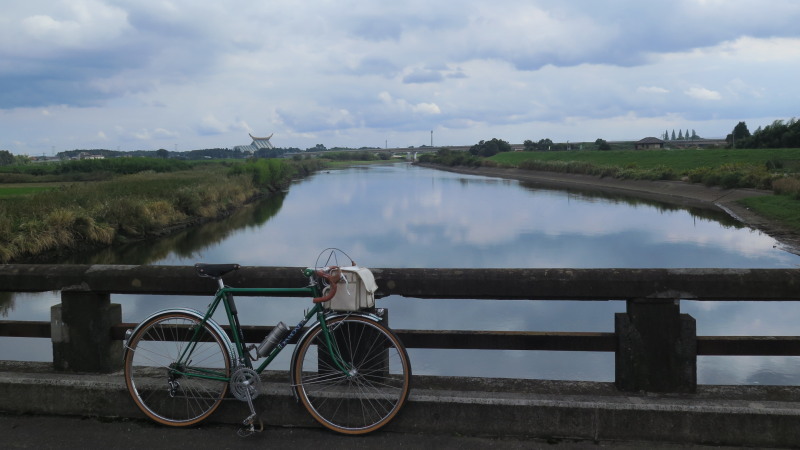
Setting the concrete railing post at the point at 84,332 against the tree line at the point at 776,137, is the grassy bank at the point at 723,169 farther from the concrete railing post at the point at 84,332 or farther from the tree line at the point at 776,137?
the concrete railing post at the point at 84,332

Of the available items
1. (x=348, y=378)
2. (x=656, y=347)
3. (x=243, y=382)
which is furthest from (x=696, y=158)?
(x=243, y=382)

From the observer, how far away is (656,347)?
412 centimetres

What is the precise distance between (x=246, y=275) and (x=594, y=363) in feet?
29.8

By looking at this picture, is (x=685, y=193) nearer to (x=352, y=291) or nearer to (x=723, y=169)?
(x=723, y=169)

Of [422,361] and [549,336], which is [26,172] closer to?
[422,361]

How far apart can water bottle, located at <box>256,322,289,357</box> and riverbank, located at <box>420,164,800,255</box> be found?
27898 millimetres

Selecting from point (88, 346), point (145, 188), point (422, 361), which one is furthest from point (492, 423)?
point (145, 188)

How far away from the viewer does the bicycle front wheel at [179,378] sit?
4238 mm

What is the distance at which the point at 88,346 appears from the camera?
4.65 m

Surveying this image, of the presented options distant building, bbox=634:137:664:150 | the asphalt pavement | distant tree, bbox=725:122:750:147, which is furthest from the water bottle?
distant building, bbox=634:137:664:150

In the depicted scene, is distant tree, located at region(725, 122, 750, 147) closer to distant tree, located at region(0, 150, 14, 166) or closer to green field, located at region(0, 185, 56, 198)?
green field, located at region(0, 185, 56, 198)

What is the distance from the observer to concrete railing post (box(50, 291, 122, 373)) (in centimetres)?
460

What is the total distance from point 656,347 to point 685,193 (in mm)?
55599

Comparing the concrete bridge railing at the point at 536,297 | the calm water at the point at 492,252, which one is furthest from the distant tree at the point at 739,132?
the concrete bridge railing at the point at 536,297
